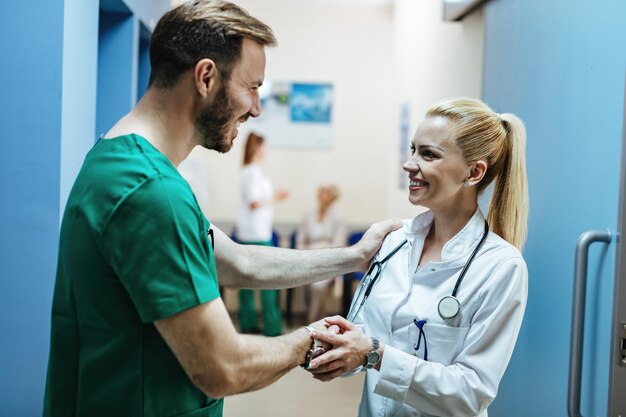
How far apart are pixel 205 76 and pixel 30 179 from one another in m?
0.82

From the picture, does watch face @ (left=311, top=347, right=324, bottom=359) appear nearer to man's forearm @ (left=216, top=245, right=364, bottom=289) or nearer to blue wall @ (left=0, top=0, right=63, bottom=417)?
man's forearm @ (left=216, top=245, right=364, bottom=289)

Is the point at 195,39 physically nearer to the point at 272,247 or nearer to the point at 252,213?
the point at 272,247

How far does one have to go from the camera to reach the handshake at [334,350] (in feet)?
4.79

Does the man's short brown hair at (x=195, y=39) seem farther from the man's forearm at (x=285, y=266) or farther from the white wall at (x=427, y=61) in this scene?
the white wall at (x=427, y=61)

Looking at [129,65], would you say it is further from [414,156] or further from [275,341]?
[275,341]

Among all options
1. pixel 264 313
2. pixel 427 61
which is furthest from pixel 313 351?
pixel 264 313

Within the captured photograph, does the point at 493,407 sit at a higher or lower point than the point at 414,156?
lower

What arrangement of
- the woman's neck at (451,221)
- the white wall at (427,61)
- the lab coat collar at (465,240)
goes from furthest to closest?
1. the white wall at (427,61)
2. the woman's neck at (451,221)
3. the lab coat collar at (465,240)

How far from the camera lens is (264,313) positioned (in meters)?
5.21

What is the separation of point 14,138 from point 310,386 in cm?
291

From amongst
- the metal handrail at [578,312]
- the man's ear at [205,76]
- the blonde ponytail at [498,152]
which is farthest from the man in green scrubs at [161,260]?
the metal handrail at [578,312]

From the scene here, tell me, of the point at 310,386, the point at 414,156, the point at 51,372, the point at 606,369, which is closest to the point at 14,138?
the point at 51,372

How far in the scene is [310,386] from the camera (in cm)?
430

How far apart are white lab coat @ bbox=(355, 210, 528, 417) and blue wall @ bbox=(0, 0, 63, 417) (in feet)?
3.04
